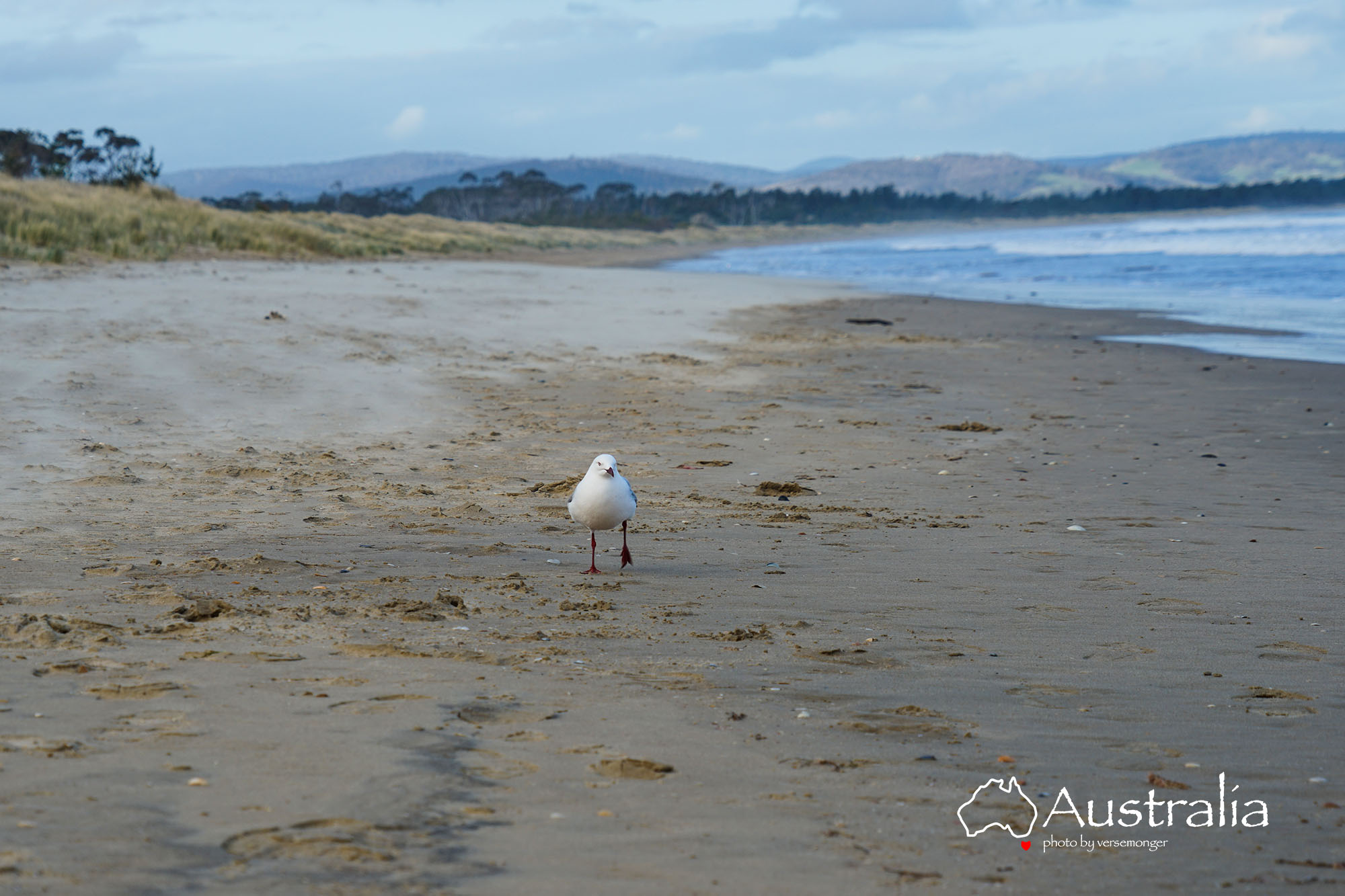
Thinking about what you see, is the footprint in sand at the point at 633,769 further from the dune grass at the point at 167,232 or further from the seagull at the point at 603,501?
the dune grass at the point at 167,232

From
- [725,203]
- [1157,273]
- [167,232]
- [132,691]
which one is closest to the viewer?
[132,691]

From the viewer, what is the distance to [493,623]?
4.54m

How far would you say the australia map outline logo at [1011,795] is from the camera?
2.88 metres

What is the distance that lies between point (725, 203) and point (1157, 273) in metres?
82.1

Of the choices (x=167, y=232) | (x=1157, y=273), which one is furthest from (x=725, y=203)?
(x=167, y=232)

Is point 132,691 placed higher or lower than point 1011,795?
higher

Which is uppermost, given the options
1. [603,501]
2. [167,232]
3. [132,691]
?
[167,232]

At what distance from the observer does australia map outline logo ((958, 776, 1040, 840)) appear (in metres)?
2.88

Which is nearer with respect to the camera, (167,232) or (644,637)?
(644,637)

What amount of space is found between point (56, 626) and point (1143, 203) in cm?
13881

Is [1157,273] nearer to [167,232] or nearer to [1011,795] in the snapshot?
[167,232]

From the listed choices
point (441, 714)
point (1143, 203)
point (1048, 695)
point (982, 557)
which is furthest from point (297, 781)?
point (1143, 203)

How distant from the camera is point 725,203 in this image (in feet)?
368

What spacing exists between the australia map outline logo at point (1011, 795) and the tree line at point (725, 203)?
68867 mm
